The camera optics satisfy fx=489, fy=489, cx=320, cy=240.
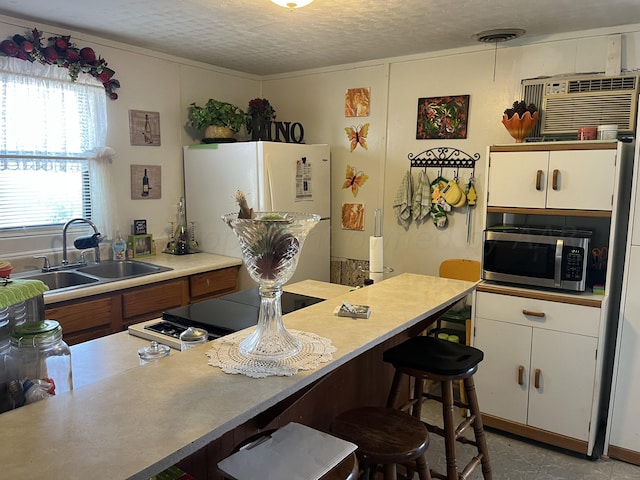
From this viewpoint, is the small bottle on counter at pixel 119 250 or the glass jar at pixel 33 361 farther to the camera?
the small bottle on counter at pixel 119 250

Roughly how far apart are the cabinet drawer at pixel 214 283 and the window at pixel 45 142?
0.89m

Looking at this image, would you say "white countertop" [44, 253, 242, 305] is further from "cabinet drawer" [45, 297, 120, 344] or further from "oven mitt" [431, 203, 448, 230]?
"oven mitt" [431, 203, 448, 230]

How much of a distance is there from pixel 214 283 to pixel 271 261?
2.27 m

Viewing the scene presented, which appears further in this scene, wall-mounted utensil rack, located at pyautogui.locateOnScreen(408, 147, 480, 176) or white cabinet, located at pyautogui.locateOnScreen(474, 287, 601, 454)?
wall-mounted utensil rack, located at pyautogui.locateOnScreen(408, 147, 480, 176)

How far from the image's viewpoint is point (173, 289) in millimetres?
3166

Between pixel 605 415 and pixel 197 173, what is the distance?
326 cm

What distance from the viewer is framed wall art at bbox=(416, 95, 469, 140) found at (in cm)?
349

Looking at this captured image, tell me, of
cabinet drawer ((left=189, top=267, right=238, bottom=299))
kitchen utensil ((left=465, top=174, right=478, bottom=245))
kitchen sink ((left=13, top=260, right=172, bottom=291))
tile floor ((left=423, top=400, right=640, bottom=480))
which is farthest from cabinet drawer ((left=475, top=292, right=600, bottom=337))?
kitchen sink ((left=13, top=260, right=172, bottom=291))

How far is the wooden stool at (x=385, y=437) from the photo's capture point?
4.86 ft

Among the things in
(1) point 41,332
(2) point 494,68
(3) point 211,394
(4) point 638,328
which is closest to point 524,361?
(4) point 638,328

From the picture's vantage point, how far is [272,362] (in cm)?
128

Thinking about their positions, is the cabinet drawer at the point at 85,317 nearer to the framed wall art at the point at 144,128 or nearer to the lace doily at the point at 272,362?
the framed wall art at the point at 144,128

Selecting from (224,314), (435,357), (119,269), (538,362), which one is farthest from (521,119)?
(119,269)

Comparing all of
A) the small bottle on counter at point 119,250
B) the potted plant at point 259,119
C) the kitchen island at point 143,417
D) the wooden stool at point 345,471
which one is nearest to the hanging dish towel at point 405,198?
the potted plant at point 259,119
